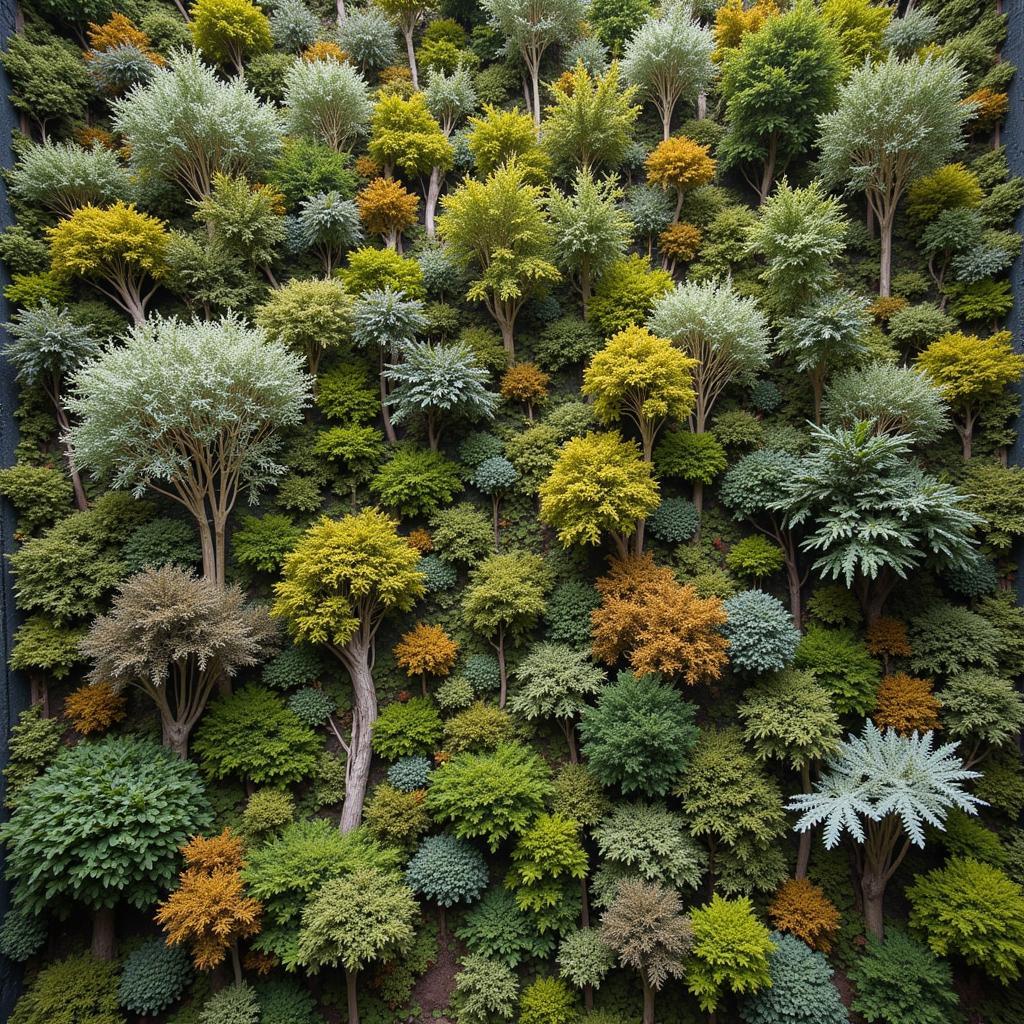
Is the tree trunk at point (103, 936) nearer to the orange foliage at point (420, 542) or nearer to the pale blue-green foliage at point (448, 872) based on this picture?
the pale blue-green foliage at point (448, 872)

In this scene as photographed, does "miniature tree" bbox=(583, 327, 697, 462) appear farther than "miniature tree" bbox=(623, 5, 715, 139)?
No

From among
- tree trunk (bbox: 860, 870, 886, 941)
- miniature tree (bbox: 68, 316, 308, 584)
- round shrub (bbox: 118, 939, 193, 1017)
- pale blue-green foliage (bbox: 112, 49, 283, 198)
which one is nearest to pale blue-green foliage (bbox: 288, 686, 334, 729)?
miniature tree (bbox: 68, 316, 308, 584)

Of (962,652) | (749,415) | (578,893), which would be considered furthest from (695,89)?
(578,893)

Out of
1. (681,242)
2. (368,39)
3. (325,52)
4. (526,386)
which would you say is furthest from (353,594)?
(368,39)

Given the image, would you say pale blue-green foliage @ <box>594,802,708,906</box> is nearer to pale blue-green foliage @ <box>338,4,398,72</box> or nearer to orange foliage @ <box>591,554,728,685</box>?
orange foliage @ <box>591,554,728,685</box>

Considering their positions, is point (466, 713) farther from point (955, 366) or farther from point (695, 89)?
point (695, 89)

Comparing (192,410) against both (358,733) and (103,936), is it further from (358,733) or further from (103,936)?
(103,936)

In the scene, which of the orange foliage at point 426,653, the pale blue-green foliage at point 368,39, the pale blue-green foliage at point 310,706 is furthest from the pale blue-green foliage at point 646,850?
the pale blue-green foliage at point 368,39
